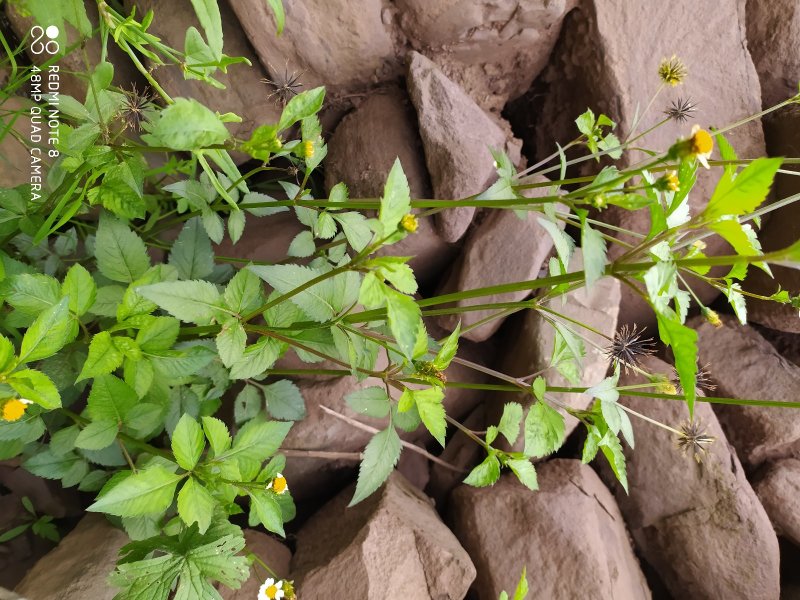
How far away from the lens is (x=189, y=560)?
3.43 ft

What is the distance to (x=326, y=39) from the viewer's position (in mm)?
1594

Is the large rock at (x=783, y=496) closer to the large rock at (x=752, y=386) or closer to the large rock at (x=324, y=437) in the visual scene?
the large rock at (x=752, y=386)

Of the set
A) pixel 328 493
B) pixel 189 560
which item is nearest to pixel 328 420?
pixel 328 493

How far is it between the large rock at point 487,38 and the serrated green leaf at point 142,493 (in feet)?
4.46

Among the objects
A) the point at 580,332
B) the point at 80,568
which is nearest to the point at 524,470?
the point at 580,332

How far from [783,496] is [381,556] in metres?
1.39

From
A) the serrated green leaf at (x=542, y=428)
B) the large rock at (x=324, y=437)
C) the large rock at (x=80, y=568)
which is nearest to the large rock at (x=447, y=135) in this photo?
the large rock at (x=324, y=437)

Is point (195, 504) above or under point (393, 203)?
under

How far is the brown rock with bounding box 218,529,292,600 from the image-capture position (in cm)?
147

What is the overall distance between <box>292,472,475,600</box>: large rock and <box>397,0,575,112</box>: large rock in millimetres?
1296

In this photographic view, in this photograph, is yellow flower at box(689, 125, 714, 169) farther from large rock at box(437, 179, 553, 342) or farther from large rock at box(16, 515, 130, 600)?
large rock at box(16, 515, 130, 600)

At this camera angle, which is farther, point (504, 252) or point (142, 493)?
point (504, 252)

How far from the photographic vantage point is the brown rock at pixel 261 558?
58.1 inches

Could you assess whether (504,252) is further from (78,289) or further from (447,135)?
(78,289)
